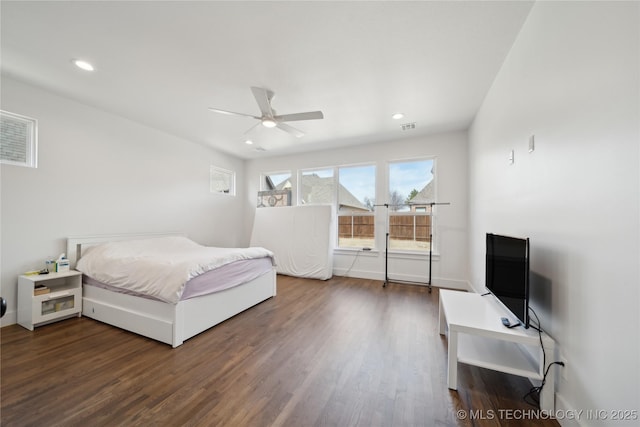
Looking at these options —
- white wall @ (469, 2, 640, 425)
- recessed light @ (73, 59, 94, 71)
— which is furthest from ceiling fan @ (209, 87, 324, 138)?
white wall @ (469, 2, 640, 425)

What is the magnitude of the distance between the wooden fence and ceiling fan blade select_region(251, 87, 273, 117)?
292cm

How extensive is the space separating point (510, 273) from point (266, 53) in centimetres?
279

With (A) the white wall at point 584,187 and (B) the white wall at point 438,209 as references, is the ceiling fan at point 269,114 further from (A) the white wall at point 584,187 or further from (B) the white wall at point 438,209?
(B) the white wall at point 438,209

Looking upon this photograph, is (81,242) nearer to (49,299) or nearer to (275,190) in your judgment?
(49,299)

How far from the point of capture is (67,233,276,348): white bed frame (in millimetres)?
2260

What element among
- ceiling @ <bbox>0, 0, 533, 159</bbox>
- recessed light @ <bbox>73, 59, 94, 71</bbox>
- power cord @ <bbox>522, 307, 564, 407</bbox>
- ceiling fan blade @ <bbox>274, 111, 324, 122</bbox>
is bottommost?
power cord @ <bbox>522, 307, 564, 407</bbox>

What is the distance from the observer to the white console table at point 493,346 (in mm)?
1437

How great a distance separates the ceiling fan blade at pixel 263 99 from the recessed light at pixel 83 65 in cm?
167

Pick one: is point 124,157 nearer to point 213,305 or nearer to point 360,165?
point 213,305

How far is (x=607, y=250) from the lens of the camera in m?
1.07

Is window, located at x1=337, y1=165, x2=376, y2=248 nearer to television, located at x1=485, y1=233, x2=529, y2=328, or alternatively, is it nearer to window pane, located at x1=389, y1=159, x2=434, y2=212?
window pane, located at x1=389, y1=159, x2=434, y2=212

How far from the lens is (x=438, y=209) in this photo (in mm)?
4238

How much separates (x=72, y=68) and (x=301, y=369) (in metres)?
3.74

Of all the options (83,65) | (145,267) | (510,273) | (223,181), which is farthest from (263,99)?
(223,181)
